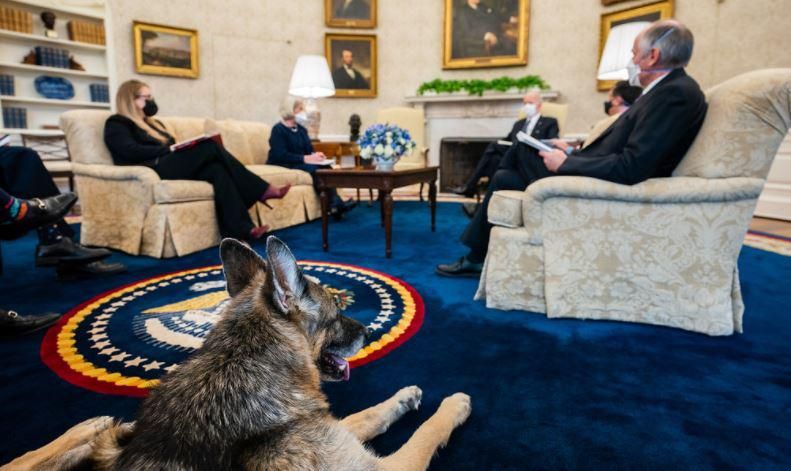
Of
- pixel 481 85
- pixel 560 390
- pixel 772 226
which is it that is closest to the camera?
pixel 560 390

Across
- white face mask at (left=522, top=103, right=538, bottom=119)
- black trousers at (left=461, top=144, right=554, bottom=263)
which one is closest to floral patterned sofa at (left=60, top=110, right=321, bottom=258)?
black trousers at (left=461, top=144, right=554, bottom=263)

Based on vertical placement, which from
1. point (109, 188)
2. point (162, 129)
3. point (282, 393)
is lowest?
point (282, 393)

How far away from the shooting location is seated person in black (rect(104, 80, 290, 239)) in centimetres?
399

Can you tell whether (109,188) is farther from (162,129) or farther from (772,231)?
(772,231)

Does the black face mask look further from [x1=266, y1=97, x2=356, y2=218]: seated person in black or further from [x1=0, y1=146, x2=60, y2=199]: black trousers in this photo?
[x1=266, y1=97, x2=356, y2=218]: seated person in black

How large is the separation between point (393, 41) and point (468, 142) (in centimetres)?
255

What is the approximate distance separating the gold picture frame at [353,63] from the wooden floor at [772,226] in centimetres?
670

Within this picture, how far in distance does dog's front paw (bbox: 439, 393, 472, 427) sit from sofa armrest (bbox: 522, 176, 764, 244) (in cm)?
123

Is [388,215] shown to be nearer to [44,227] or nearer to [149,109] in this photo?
[44,227]

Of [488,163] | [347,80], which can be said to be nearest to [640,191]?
[488,163]

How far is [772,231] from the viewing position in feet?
16.4

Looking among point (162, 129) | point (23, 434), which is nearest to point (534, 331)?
point (23, 434)

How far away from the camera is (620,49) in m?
4.80

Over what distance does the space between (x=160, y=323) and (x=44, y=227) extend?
141cm
